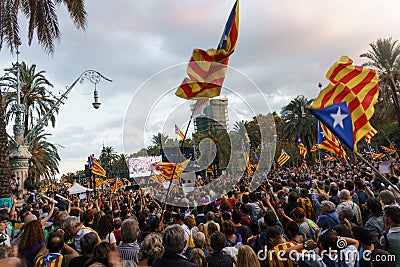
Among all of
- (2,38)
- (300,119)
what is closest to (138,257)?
(2,38)

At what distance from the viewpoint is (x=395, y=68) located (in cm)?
2530

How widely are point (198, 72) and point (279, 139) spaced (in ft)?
159

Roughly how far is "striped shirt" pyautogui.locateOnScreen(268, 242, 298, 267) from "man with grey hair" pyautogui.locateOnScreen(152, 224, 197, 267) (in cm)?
107

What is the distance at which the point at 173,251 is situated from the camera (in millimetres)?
3121

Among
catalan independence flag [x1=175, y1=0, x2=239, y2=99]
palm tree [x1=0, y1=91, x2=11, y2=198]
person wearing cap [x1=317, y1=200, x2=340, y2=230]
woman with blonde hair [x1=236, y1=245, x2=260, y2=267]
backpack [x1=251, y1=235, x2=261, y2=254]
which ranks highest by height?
catalan independence flag [x1=175, y1=0, x2=239, y2=99]

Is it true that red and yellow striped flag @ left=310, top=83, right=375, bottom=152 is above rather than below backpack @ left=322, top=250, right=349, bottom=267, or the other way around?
above

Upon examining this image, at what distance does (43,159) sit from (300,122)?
30.1 meters

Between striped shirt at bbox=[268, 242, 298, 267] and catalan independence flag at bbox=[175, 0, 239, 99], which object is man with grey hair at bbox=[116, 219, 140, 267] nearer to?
striped shirt at bbox=[268, 242, 298, 267]

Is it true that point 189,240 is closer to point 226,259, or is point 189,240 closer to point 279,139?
point 226,259

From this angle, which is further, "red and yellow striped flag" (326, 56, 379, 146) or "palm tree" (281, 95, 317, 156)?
"palm tree" (281, 95, 317, 156)

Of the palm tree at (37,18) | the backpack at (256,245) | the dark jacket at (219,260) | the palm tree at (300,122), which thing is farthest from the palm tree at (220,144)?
the dark jacket at (219,260)

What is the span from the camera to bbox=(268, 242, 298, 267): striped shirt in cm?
347

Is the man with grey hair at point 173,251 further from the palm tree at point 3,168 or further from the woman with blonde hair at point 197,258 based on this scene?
the palm tree at point 3,168

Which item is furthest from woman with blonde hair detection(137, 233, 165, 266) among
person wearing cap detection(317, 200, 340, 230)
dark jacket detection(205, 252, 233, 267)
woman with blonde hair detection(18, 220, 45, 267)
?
person wearing cap detection(317, 200, 340, 230)
